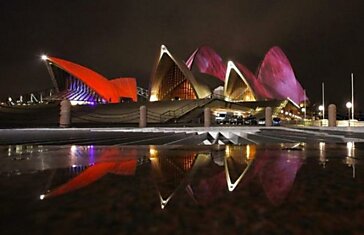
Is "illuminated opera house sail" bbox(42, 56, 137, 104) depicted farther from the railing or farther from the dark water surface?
the dark water surface

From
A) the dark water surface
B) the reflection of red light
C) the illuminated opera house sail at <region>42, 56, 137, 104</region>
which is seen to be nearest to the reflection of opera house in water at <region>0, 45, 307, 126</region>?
the illuminated opera house sail at <region>42, 56, 137, 104</region>

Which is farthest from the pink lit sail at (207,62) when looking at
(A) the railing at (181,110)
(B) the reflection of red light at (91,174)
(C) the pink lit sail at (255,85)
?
(B) the reflection of red light at (91,174)

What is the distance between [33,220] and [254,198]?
1.07m

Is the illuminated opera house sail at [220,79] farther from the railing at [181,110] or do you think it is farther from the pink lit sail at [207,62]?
the railing at [181,110]

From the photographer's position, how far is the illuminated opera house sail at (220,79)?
43594 mm

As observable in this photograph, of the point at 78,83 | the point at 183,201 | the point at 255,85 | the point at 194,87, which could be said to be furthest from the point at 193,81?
the point at 183,201

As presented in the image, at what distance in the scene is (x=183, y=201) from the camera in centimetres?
148

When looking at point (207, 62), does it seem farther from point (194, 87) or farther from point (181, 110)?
point (181, 110)

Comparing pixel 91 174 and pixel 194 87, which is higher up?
pixel 194 87

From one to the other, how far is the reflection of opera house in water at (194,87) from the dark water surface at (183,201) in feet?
84.7

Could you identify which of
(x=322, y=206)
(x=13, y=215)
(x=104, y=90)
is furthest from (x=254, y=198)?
(x=104, y=90)

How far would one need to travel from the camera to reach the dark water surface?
111cm

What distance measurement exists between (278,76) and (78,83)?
35290 millimetres

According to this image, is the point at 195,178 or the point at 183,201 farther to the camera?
the point at 195,178
